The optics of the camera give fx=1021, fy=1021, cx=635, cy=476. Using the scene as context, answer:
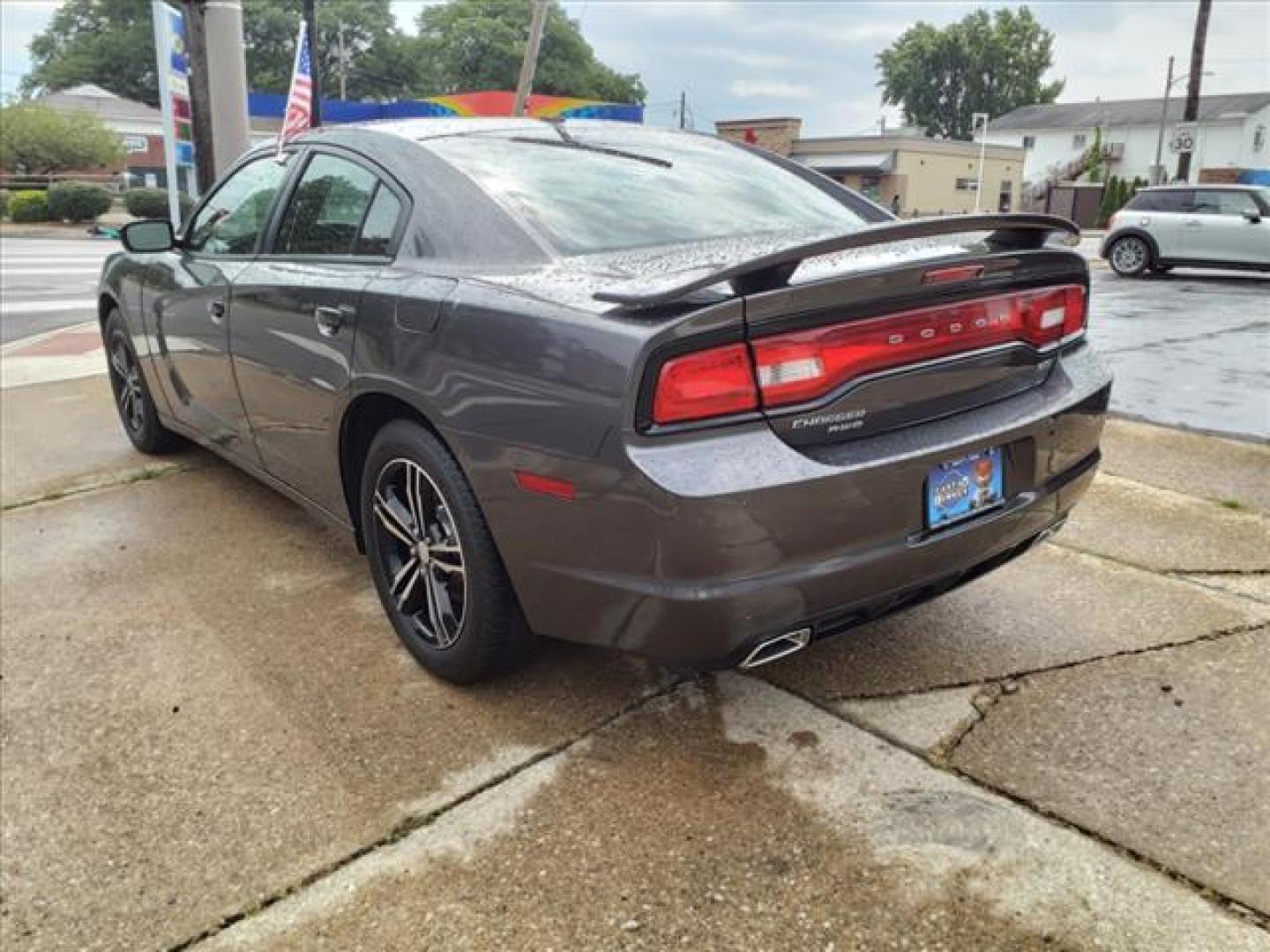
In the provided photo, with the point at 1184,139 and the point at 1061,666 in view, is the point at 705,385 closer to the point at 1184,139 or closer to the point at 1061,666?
the point at 1061,666

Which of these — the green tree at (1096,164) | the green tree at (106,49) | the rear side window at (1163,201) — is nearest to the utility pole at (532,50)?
the rear side window at (1163,201)

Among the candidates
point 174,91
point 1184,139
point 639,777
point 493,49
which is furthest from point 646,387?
point 493,49

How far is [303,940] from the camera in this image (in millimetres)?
1928

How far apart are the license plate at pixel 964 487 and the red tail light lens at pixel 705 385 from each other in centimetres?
51

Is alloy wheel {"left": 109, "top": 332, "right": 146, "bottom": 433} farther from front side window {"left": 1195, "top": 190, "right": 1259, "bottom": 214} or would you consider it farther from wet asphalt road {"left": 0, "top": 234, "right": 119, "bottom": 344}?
front side window {"left": 1195, "top": 190, "right": 1259, "bottom": 214}

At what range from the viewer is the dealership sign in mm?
10852

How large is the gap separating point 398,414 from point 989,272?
Answer: 62.2 inches

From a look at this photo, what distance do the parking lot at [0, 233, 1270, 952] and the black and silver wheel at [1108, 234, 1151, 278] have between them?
46.7ft

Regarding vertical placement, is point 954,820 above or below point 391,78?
below

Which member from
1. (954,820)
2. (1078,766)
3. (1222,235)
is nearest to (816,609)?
(954,820)

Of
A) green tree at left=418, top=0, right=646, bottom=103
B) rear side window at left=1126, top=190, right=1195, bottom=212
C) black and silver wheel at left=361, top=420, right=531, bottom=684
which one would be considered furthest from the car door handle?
green tree at left=418, top=0, right=646, bottom=103

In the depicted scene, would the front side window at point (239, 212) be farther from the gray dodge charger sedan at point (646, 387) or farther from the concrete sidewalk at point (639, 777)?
the concrete sidewalk at point (639, 777)

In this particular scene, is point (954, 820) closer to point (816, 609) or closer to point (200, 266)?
point (816, 609)

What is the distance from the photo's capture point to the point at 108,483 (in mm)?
4805
